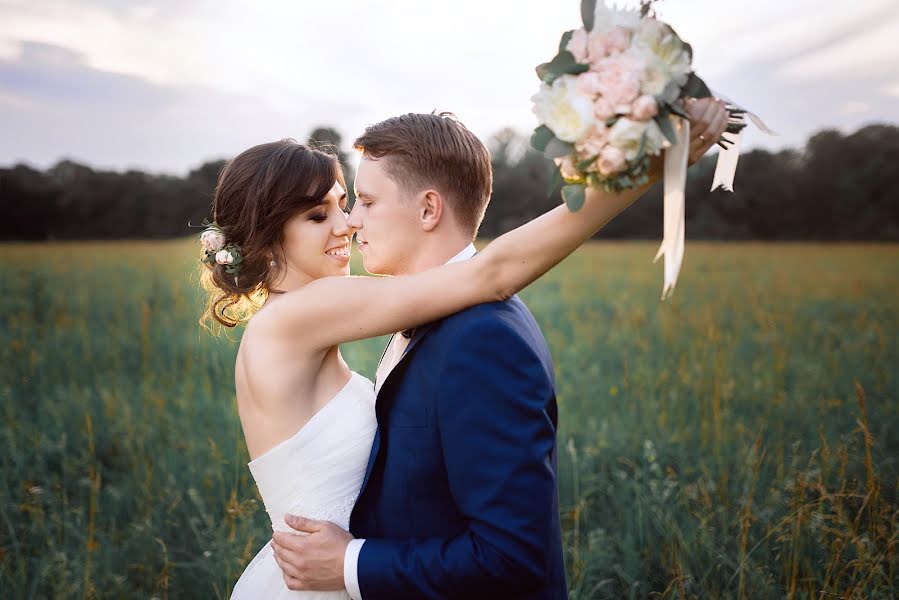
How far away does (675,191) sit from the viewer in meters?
1.76

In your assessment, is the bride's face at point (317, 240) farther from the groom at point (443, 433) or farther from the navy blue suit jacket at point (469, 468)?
the navy blue suit jacket at point (469, 468)

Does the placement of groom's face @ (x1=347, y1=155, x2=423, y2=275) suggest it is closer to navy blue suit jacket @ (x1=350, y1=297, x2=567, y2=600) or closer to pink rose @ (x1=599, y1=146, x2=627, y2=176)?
navy blue suit jacket @ (x1=350, y1=297, x2=567, y2=600)

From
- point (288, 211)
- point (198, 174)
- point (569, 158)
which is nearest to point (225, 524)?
point (288, 211)

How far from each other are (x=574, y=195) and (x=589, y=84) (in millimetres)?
306

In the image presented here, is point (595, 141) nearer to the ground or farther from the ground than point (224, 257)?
farther from the ground

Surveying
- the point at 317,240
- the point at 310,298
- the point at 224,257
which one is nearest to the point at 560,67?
the point at 310,298

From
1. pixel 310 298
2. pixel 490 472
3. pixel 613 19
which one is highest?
pixel 613 19

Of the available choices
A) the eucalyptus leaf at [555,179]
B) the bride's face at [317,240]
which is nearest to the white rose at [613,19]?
the eucalyptus leaf at [555,179]

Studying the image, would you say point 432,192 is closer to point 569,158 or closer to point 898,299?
point 569,158

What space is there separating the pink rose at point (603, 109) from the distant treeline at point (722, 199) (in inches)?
1073

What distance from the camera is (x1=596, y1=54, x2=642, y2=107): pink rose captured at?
5.43 ft

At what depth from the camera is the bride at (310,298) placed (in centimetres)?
214

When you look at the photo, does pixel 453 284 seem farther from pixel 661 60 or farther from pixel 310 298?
pixel 661 60

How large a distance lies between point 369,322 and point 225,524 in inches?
90.3
